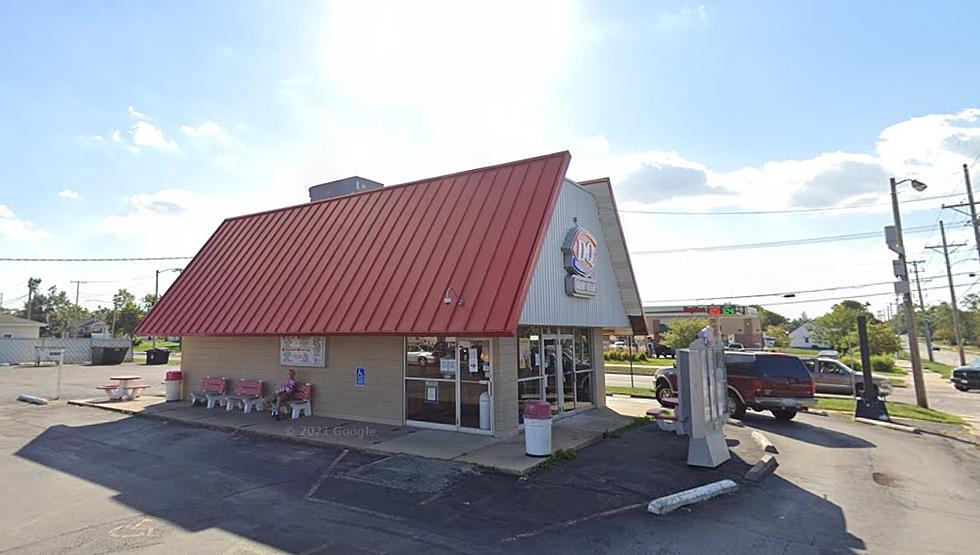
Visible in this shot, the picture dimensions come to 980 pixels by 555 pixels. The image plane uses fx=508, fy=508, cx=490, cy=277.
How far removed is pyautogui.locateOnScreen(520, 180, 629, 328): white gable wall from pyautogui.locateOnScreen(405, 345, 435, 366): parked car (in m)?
2.92

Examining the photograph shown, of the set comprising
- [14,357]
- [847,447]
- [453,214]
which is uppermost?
[453,214]

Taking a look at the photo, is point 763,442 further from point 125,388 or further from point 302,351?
point 125,388

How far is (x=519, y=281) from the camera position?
34.4 ft

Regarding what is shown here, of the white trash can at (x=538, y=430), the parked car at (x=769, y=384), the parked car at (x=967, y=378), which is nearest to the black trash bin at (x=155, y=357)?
the white trash can at (x=538, y=430)

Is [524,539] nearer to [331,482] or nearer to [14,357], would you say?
[331,482]

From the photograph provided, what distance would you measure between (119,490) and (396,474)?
4484 mm

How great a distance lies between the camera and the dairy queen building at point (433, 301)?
37.8 feet

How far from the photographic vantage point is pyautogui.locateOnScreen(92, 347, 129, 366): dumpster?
40.4m

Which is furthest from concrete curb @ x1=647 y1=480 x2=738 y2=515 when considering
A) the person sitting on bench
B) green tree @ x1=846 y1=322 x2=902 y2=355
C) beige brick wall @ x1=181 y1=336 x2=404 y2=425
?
green tree @ x1=846 y1=322 x2=902 y2=355

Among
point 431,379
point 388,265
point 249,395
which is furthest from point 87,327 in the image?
point 431,379

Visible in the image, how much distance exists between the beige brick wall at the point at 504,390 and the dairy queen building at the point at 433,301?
0.11 feet

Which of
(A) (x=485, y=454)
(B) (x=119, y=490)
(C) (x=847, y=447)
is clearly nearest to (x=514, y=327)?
(A) (x=485, y=454)

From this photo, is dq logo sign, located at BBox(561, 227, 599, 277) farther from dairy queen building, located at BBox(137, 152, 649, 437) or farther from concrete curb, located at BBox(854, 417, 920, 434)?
concrete curb, located at BBox(854, 417, 920, 434)

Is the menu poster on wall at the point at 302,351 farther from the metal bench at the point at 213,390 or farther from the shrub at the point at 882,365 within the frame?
the shrub at the point at 882,365
